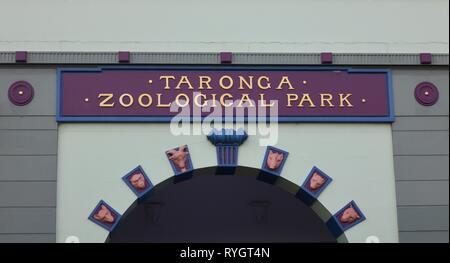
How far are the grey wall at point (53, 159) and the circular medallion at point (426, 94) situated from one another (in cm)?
6

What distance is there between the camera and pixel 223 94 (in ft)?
39.3

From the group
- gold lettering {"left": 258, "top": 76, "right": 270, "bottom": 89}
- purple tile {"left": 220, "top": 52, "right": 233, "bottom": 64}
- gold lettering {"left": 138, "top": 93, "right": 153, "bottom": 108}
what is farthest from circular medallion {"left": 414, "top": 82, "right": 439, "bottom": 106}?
gold lettering {"left": 138, "top": 93, "right": 153, "bottom": 108}

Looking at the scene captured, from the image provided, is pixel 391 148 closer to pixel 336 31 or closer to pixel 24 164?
pixel 336 31

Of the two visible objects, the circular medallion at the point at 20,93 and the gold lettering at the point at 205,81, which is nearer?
the circular medallion at the point at 20,93

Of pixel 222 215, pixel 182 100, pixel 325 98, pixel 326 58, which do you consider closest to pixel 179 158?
pixel 182 100

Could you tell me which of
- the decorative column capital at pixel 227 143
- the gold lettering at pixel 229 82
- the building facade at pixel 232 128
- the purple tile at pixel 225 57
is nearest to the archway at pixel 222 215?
the building facade at pixel 232 128

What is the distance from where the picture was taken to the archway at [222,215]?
47.2 ft

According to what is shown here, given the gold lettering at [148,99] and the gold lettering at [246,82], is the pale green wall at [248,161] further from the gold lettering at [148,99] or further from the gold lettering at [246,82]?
the gold lettering at [246,82]

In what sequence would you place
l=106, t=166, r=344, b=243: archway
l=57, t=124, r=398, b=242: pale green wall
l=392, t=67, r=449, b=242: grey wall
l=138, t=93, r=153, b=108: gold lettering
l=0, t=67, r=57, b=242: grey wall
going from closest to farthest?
1. l=0, t=67, r=57, b=242: grey wall
2. l=57, t=124, r=398, b=242: pale green wall
3. l=392, t=67, r=449, b=242: grey wall
4. l=138, t=93, r=153, b=108: gold lettering
5. l=106, t=166, r=344, b=243: archway

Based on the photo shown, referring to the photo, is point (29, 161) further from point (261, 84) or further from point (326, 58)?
point (326, 58)

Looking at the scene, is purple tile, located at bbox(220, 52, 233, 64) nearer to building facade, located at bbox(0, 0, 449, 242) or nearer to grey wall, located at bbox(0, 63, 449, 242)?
building facade, located at bbox(0, 0, 449, 242)

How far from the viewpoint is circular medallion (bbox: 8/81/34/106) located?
11883 mm

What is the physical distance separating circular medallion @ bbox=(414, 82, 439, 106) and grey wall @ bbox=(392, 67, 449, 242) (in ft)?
0.17

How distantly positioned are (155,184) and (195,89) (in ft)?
4.01
